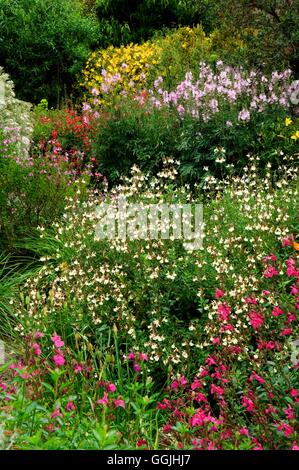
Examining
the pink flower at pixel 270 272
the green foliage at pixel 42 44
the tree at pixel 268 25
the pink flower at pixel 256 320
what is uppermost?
the green foliage at pixel 42 44

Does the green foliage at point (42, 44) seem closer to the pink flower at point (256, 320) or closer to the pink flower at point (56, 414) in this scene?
the pink flower at point (256, 320)

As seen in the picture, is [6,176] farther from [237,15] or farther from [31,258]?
[237,15]

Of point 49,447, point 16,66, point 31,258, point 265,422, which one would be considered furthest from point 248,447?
point 16,66

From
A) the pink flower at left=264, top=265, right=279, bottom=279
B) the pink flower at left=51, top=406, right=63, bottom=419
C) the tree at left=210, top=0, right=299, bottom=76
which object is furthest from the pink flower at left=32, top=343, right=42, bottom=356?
the tree at left=210, top=0, right=299, bottom=76

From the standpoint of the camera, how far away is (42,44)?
A: 1327 cm

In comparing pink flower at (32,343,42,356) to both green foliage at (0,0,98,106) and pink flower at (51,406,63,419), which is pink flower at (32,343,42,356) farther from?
green foliage at (0,0,98,106)

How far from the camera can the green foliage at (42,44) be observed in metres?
13.2

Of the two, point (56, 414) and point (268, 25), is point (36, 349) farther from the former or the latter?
point (268, 25)

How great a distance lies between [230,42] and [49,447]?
1012cm

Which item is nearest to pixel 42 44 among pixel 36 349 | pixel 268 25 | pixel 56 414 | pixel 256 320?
pixel 268 25

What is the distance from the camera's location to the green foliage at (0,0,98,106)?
43.3ft

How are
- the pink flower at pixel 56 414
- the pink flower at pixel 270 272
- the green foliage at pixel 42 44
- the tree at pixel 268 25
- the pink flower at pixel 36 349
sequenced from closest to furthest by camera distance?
the pink flower at pixel 56 414 < the pink flower at pixel 36 349 < the pink flower at pixel 270 272 < the tree at pixel 268 25 < the green foliage at pixel 42 44

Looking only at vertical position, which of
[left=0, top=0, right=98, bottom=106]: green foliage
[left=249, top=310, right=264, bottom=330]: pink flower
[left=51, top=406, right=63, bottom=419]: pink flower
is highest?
[left=0, top=0, right=98, bottom=106]: green foliage

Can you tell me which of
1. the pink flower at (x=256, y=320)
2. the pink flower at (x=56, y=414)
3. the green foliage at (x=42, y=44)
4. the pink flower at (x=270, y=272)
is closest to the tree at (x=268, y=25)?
the green foliage at (x=42, y=44)
